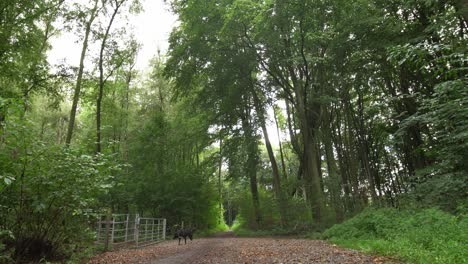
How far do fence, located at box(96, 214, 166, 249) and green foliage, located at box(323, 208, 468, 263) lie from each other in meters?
6.21

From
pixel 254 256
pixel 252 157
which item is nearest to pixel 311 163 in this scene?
pixel 252 157

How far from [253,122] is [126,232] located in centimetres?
893

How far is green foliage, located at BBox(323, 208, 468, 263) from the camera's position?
15.2ft

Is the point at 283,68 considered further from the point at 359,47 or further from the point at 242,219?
the point at 242,219

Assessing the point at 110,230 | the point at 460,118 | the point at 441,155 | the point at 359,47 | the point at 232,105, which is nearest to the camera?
the point at 460,118

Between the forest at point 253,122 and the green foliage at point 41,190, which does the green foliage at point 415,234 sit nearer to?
the forest at point 253,122

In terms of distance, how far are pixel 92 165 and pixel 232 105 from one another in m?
12.3

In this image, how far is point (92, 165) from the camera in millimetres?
6520

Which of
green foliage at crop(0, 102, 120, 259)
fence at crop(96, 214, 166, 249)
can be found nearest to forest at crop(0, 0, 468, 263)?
green foliage at crop(0, 102, 120, 259)

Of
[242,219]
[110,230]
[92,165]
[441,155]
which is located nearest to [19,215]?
[92,165]

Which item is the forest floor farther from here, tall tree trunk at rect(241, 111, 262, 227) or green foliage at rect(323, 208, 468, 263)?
tall tree trunk at rect(241, 111, 262, 227)

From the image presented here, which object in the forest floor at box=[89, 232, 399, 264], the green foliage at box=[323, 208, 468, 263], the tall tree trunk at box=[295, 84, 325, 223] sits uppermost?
the tall tree trunk at box=[295, 84, 325, 223]

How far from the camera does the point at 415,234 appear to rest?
6270 millimetres

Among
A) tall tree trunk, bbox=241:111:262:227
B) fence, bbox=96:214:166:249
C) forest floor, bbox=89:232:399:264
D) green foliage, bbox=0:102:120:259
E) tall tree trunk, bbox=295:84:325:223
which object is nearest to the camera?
green foliage, bbox=0:102:120:259
